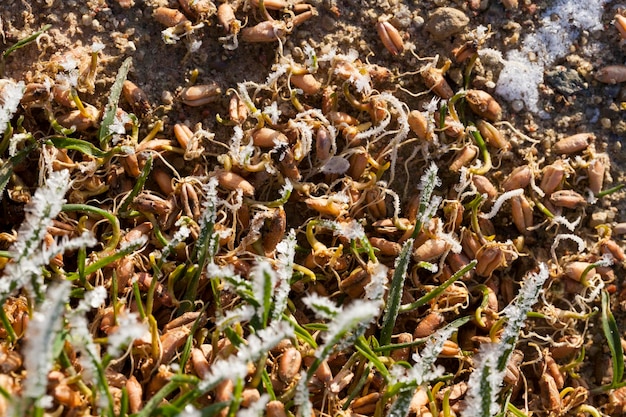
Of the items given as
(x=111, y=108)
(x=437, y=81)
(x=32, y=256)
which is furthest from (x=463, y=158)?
(x=32, y=256)

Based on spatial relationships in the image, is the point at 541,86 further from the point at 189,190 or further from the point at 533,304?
the point at 189,190

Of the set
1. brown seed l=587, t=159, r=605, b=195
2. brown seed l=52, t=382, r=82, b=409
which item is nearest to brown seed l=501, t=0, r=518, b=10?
brown seed l=587, t=159, r=605, b=195

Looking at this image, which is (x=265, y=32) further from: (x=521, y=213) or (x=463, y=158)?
(x=521, y=213)

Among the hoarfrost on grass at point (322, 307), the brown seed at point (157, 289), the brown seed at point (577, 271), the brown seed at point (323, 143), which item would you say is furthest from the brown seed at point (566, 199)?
the brown seed at point (157, 289)

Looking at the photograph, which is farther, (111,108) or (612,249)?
(612,249)

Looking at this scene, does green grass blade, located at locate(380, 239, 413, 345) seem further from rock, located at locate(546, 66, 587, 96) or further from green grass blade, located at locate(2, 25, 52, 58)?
green grass blade, located at locate(2, 25, 52, 58)

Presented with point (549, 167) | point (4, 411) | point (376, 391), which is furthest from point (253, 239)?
point (549, 167)

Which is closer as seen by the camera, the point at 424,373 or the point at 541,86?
the point at 424,373
